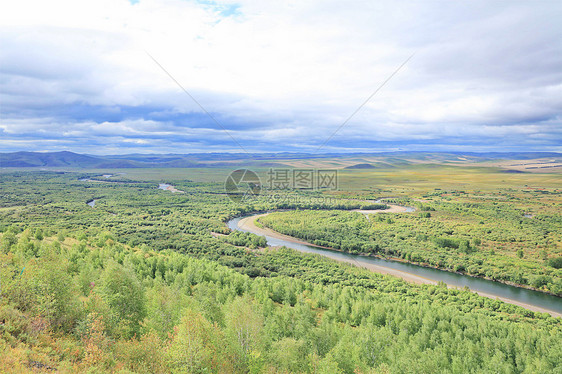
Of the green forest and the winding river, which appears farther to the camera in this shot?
the winding river

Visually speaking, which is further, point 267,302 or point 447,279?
point 447,279

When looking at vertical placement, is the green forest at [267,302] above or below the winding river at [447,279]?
above

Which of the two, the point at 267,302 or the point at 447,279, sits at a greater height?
the point at 267,302

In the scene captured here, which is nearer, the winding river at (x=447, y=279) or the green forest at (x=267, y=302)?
the green forest at (x=267, y=302)

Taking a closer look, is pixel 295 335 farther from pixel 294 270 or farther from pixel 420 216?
pixel 420 216

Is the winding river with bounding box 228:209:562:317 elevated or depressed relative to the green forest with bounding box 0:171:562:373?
depressed
